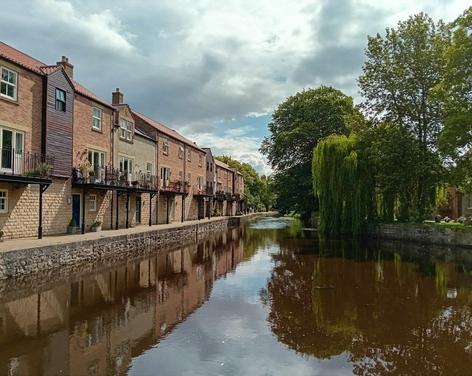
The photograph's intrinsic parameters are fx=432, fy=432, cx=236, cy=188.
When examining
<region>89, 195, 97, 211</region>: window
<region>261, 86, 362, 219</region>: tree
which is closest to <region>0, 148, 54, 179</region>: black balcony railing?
<region>89, 195, 97, 211</region>: window

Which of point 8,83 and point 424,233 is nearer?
point 8,83

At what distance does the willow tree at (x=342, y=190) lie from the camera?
98.4 ft

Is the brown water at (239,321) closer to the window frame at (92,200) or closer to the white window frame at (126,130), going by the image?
the window frame at (92,200)

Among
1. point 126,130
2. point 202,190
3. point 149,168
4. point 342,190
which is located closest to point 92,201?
point 126,130

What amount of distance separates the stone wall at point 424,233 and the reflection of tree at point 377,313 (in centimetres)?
787

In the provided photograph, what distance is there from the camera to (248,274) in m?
16.3

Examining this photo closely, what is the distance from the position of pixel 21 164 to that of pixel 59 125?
3674 millimetres

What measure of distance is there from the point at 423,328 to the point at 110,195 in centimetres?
2080

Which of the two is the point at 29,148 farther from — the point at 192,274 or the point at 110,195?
the point at 192,274

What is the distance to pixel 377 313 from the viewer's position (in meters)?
10.2

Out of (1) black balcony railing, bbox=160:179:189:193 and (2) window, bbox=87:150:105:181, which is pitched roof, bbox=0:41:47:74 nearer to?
(2) window, bbox=87:150:105:181

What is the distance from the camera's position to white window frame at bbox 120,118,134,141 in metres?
28.5

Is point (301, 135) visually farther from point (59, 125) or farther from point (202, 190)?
point (59, 125)

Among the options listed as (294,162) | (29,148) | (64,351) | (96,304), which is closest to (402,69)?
(294,162)
